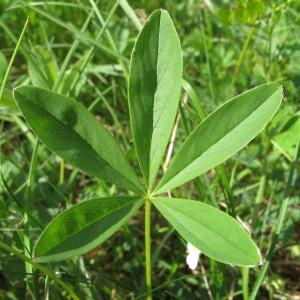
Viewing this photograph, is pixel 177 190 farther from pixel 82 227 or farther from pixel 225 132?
pixel 82 227

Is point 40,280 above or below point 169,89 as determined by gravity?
below

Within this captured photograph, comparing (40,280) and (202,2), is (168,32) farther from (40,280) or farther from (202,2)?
(202,2)

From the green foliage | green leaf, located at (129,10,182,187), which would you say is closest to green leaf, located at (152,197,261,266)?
the green foliage

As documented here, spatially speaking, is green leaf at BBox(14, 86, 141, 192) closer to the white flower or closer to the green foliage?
the green foliage

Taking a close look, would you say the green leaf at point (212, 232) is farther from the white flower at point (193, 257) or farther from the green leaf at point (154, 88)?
the white flower at point (193, 257)

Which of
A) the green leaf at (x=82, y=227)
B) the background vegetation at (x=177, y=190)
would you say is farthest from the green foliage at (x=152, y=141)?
the background vegetation at (x=177, y=190)

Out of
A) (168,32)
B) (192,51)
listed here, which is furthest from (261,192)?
(192,51)

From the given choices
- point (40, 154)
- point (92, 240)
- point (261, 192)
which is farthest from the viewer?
point (40, 154)

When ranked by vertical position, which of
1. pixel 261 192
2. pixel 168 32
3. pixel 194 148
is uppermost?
pixel 168 32
